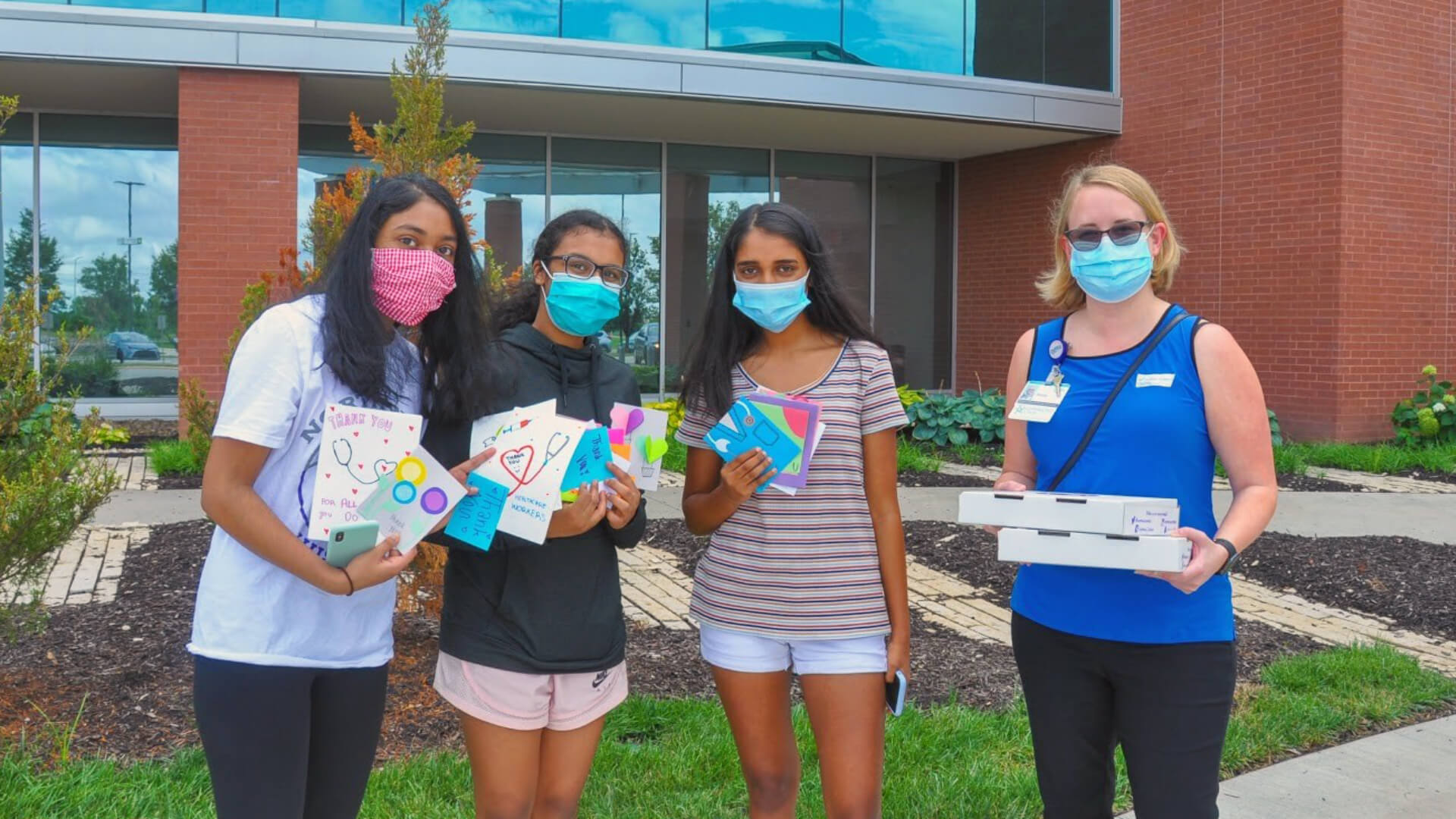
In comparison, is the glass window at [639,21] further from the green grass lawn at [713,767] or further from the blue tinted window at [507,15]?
the green grass lawn at [713,767]

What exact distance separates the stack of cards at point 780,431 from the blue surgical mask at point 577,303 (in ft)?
1.26

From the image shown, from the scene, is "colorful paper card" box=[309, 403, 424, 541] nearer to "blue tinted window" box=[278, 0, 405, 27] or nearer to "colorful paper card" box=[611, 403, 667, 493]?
"colorful paper card" box=[611, 403, 667, 493]

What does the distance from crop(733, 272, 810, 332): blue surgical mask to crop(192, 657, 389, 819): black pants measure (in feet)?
4.12

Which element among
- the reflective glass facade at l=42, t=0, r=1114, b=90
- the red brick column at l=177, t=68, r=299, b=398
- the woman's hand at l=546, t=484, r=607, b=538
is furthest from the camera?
the reflective glass facade at l=42, t=0, r=1114, b=90

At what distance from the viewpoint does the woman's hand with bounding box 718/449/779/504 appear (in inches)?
107

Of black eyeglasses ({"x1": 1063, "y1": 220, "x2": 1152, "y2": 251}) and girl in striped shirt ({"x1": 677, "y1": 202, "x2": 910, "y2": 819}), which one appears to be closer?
black eyeglasses ({"x1": 1063, "y1": 220, "x2": 1152, "y2": 251})

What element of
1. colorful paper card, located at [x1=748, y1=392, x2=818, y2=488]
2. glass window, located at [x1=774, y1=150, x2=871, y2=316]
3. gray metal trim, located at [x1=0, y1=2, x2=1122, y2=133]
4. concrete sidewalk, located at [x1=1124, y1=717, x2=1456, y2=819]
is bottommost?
concrete sidewalk, located at [x1=1124, y1=717, x2=1456, y2=819]

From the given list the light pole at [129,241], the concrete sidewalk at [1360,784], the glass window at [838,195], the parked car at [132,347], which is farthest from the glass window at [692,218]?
the concrete sidewalk at [1360,784]

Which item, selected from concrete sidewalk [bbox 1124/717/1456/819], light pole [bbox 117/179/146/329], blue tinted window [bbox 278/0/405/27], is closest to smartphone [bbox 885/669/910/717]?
concrete sidewalk [bbox 1124/717/1456/819]

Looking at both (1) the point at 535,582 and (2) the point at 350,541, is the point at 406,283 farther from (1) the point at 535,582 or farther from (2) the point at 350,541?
(1) the point at 535,582

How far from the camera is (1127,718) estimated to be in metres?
2.54

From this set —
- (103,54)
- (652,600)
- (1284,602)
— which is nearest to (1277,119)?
(1284,602)

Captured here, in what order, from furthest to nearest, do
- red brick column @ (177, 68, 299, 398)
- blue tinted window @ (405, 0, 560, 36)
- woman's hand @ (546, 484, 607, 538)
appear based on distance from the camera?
blue tinted window @ (405, 0, 560, 36)
red brick column @ (177, 68, 299, 398)
woman's hand @ (546, 484, 607, 538)

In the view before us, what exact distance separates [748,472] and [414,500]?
80 centimetres
